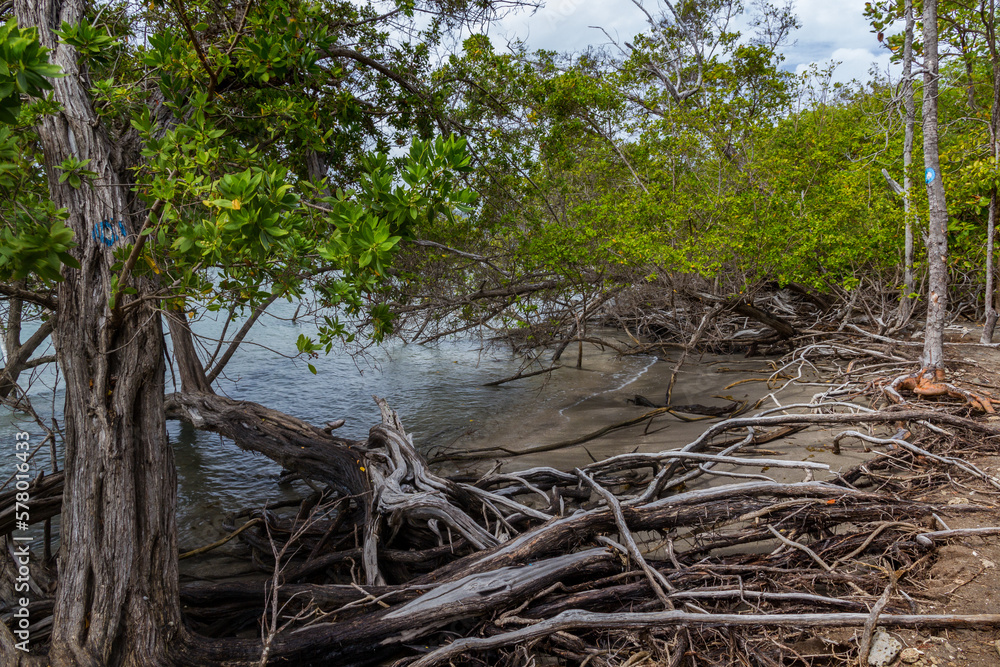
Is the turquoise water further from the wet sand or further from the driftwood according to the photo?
the driftwood

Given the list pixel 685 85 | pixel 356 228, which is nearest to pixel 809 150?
pixel 685 85

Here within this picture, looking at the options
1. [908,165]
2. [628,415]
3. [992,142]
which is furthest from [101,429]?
[908,165]

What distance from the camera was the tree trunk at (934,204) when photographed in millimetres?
5613

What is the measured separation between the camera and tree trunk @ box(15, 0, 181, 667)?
2.90 meters

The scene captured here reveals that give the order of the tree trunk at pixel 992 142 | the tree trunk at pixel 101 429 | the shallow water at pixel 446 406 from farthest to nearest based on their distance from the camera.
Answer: the tree trunk at pixel 992 142, the shallow water at pixel 446 406, the tree trunk at pixel 101 429

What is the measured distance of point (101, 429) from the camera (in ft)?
9.82

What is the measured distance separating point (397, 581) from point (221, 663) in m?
1.25

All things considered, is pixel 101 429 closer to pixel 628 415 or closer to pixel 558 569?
pixel 558 569

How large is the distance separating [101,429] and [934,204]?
7.46 m

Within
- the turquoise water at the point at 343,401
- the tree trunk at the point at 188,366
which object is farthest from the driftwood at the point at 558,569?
the tree trunk at the point at 188,366

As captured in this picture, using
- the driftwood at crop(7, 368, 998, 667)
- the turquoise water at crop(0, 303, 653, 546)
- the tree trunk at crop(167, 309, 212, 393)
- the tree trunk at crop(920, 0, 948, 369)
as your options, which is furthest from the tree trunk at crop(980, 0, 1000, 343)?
the tree trunk at crop(167, 309, 212, 393)

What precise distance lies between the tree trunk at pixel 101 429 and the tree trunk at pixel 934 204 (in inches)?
277

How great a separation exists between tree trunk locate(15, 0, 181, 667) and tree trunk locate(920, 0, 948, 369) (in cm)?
704

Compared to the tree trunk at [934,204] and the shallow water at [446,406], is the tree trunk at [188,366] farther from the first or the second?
the tree trunk at [934,204]
